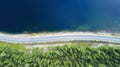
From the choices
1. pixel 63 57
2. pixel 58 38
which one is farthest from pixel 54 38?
pixel 63 57

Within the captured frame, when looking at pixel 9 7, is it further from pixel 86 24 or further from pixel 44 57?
pixel 86 24

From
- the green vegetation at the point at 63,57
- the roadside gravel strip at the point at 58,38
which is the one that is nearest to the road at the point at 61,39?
the roadside gravel strip at the point at 58,38

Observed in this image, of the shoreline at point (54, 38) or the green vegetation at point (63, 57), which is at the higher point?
the shoreline at point (54, 38)

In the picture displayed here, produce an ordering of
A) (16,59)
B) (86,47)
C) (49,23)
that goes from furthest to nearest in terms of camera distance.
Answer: (49,23), (86,47), (16,59)

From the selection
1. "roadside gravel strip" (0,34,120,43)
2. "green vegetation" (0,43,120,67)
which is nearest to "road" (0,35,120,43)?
"roadside gravel strip" (0,34,120,43)

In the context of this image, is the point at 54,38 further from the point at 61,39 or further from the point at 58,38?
the point at 61,39

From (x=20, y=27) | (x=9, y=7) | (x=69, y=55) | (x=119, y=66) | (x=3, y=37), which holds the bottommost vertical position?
(x=119, y=66)

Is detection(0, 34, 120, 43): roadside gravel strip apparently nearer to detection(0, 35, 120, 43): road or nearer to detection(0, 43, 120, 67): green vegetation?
detection(0, 35, 120, 43): road

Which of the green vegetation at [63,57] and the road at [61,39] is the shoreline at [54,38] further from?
the green vegetation at [63,57]

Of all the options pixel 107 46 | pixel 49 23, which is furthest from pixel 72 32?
pixel 107 46
